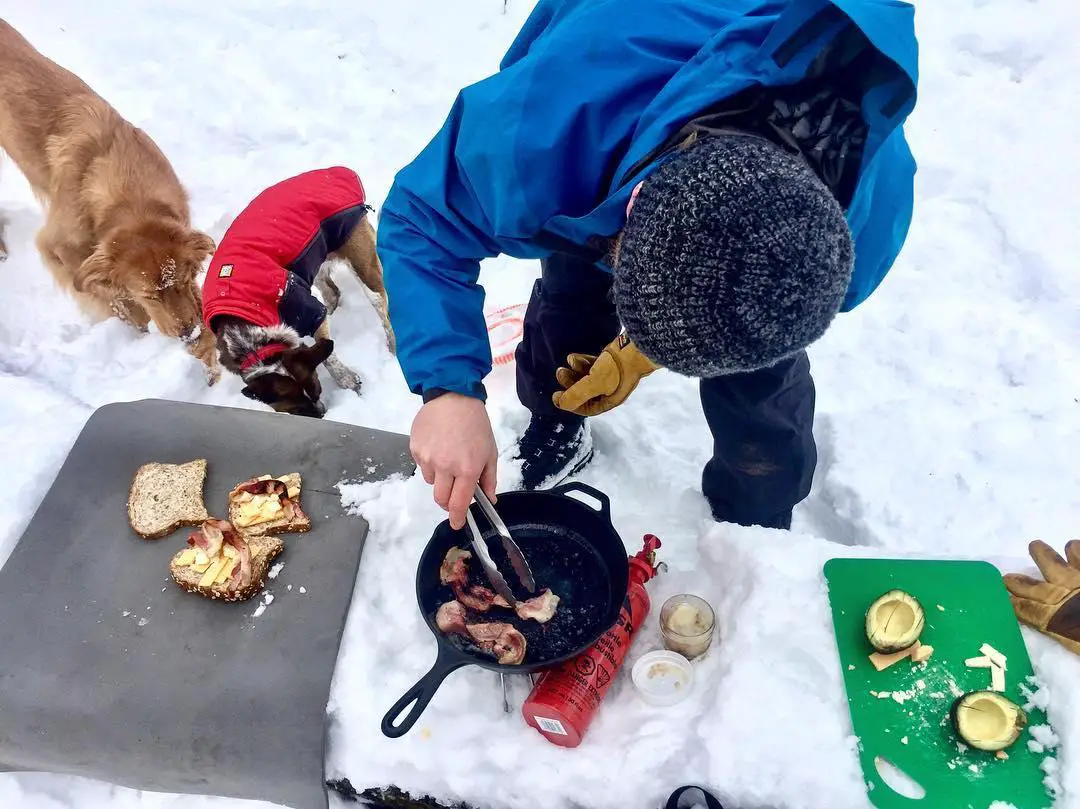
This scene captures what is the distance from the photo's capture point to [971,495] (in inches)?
121

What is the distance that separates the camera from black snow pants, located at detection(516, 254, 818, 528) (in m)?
2.41

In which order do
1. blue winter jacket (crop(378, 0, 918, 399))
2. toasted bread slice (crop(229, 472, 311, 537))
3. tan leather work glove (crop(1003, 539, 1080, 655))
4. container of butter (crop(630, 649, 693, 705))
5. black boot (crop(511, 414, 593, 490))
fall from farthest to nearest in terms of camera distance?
black boot (crop(511, 414, 593, 490)) < toasted bread slice (crop(229, 472, 311, 537)) < container of butter (crop(630, 649, 693, 705)) < tan leather work glove (crop(1003, 539, 1080, 655)) < blue winter jacket (crop(378, 0, 918, 399))

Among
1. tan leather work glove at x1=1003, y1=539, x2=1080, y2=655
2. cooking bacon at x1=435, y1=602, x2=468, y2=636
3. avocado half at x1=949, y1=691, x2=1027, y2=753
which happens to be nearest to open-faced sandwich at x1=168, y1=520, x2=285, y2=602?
cooking bacon at x1=435, y1=602, x2=468, y2=636

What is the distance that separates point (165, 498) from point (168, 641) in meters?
0.61

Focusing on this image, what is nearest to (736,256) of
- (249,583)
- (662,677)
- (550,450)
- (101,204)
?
(662,677)

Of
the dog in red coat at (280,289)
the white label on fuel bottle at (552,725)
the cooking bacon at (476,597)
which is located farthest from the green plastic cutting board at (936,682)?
the dog in red coat at (280,289)

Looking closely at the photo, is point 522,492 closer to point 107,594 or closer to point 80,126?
point 107,594

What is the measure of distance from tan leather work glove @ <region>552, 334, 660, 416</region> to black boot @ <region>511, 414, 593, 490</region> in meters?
0.35

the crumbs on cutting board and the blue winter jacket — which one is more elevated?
the blue winter jacket

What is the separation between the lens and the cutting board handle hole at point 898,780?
175cm

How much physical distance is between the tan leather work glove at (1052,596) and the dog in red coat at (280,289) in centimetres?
293

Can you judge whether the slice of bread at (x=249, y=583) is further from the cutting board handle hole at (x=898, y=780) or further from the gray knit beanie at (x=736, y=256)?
the cutting board handle hole at (x=898, y=780)

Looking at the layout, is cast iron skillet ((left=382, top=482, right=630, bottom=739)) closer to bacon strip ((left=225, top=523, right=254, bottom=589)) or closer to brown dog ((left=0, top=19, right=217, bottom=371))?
bacon strip ((left=225, top=523, right=254, bottom=589))

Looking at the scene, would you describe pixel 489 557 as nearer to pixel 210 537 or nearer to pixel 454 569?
pixel 454 569
